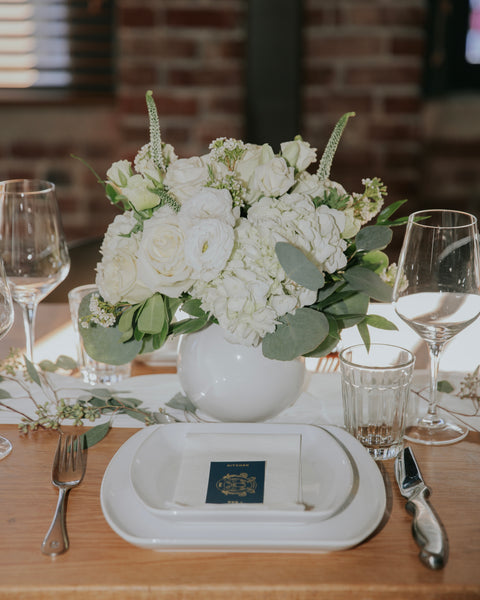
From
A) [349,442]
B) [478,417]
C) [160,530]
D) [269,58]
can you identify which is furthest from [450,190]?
[160,530]

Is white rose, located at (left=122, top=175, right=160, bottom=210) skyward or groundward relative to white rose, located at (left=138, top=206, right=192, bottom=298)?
skyward

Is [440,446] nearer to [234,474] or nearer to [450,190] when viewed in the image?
[234,474]

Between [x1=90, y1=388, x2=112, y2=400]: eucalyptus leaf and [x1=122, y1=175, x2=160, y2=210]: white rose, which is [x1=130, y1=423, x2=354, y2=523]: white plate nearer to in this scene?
[x1=90, y1=388, x2=112, y2=400]: eucalyptus leaf

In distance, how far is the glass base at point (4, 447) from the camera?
908 mm

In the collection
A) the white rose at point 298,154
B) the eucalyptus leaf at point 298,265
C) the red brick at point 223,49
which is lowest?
the eucalyptus leaf at point 298,265

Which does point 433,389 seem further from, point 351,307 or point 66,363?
point 66,363

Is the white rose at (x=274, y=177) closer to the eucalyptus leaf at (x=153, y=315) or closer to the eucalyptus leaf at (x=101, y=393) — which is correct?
the eucalyptus leaf at (x=153, y=315)

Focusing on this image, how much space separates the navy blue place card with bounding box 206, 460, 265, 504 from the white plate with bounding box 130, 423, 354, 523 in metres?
0.03

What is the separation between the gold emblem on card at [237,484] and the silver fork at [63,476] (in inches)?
6.7

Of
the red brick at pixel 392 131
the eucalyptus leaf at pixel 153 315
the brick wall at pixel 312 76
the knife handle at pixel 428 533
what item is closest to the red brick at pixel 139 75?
the brick wall at pixel 312 76

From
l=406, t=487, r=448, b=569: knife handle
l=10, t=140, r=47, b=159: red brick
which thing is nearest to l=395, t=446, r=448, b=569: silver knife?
l=406, t=487, r=448, b=569: knife handle

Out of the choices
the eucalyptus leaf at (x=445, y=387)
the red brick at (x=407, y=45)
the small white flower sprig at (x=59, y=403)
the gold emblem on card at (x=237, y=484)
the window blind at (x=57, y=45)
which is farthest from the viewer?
the window blind at (x=57, y=45)

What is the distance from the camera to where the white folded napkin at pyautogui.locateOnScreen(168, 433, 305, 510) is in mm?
756

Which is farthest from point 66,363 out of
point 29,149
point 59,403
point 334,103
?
point 29,149
